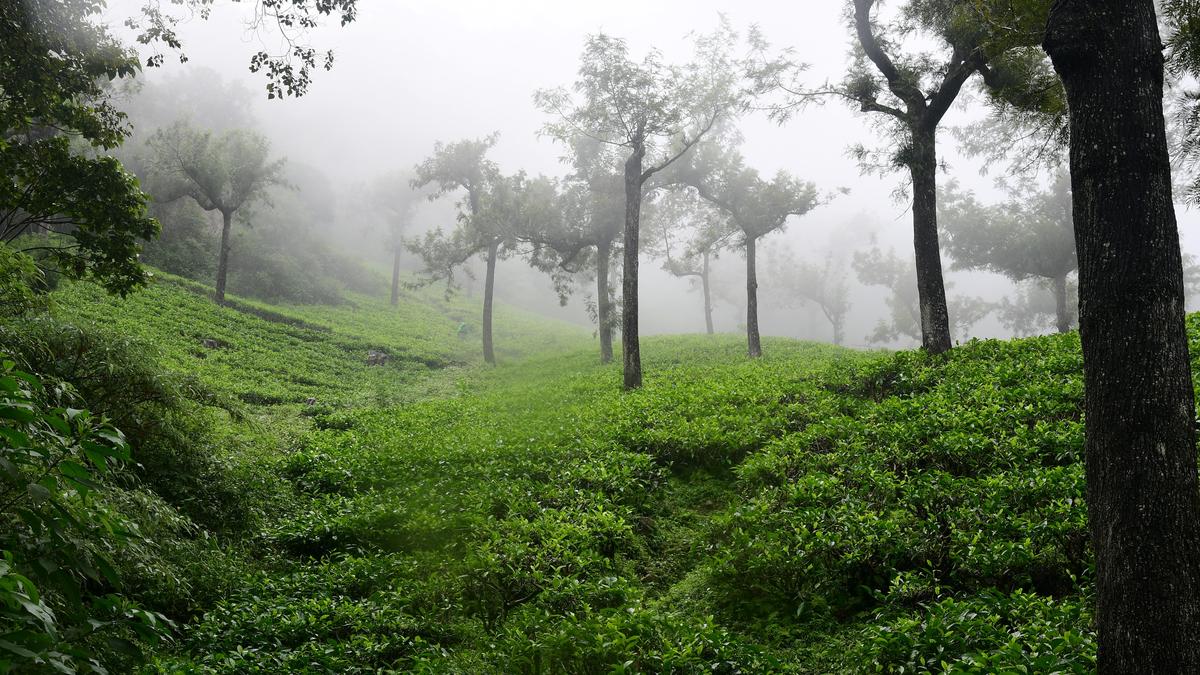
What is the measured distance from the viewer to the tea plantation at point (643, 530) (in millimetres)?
5293

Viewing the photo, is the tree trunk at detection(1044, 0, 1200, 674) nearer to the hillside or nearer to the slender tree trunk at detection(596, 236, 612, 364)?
the hillside

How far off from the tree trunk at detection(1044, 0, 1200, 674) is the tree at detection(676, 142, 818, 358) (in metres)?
23.8

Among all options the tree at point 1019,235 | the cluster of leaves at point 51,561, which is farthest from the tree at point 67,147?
the tree at point 1019,235

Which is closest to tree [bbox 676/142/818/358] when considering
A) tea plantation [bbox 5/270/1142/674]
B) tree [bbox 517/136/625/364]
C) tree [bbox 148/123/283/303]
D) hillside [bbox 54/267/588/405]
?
tree [bbox 517/136/625/364]

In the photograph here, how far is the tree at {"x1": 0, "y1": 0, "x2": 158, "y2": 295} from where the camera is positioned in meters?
8.82

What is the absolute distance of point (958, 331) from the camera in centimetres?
6712

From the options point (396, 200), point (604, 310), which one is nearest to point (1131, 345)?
point (604, 310)

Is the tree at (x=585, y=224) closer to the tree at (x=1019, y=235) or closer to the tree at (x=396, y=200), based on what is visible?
the tree at (x=1019, y=235)

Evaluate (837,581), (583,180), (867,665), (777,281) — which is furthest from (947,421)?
(777,281)

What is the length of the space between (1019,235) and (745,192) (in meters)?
17.2

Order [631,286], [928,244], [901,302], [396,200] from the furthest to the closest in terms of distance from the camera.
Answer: [901,302] < [396,200] < [631,286] < [928,244]

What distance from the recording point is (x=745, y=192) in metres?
29.9

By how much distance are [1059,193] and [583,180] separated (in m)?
26.2

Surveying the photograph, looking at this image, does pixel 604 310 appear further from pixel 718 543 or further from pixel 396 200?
pixel 396 200
